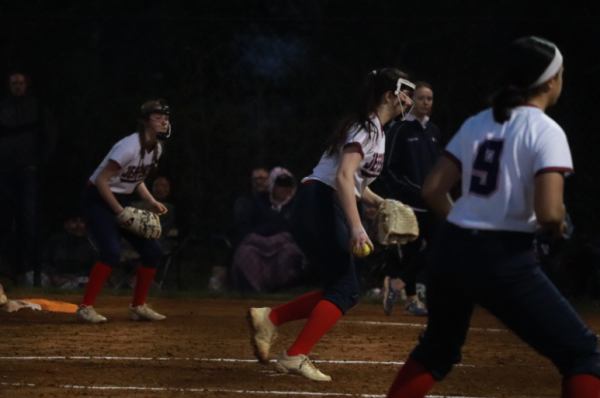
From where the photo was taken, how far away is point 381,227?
17.6 ft

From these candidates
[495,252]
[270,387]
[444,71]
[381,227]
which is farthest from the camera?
[444,71]

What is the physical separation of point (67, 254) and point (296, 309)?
5.63 meters

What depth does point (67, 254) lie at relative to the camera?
409 inches

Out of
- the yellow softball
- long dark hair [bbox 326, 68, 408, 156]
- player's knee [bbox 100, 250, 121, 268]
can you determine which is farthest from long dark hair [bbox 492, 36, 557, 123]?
player's knee [bbox 100, 250, 121, 268]

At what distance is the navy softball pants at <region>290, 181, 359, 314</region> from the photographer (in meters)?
5.12

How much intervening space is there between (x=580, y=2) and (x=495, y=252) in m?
9.01

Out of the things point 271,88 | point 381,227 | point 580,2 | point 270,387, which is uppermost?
point 580,2

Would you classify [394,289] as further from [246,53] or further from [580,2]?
[580,2]

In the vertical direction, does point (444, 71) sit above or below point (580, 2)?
below

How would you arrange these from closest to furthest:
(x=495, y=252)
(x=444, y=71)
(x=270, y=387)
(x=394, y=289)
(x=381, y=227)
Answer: (x=495, y=252)
(x=270, y=387)
(x=381, y=227)
(x=394, y=289)
(x=444, y=71)

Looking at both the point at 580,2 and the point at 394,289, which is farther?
the point at 580,2

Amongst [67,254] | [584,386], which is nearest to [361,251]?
[584,386]

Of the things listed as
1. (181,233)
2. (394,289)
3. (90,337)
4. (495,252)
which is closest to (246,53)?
(181,233)

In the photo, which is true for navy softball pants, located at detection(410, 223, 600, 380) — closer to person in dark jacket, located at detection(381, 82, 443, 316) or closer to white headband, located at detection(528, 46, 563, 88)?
Result: white headband, located at detection(528, 46, 563, 88)
